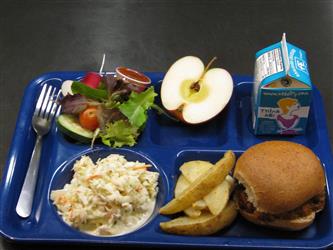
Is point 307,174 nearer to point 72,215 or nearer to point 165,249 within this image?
point 165,249

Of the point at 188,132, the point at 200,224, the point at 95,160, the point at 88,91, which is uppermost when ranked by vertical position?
the point at 88,91

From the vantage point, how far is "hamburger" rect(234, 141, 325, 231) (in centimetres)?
153

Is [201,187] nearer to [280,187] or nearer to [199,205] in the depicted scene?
[199,205]

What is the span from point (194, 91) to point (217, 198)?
51 centimetres

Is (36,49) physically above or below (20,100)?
above

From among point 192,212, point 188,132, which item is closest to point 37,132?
point 188,132

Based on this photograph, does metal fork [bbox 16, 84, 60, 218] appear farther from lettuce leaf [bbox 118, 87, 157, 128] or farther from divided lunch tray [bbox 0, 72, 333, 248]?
lettuce leaf [bbox 118, 87, 157, 128]

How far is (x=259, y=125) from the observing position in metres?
1.85

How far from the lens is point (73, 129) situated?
1.84 metres

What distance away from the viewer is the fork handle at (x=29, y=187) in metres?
1.66

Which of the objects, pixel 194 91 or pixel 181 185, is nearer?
pixel 181 185

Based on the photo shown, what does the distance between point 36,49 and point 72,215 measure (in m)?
1.08

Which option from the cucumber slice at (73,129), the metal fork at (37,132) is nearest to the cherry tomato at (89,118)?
the cucumber slice at (73,129)

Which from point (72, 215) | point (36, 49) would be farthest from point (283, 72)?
point (36, 49)
